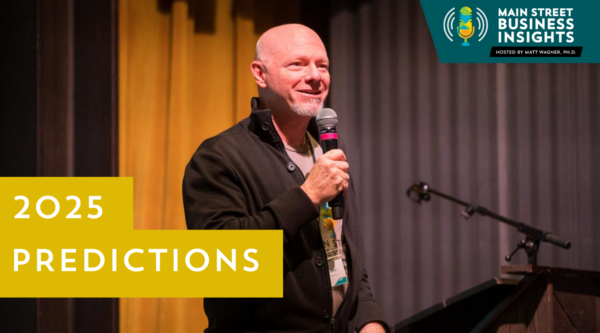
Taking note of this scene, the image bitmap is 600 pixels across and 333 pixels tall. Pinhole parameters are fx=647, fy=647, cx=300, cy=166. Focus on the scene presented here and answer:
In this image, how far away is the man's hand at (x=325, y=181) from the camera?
4.65 feet

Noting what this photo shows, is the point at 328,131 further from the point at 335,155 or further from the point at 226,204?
the point at 226,204

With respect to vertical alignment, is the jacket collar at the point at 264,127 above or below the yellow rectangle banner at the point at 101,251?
above

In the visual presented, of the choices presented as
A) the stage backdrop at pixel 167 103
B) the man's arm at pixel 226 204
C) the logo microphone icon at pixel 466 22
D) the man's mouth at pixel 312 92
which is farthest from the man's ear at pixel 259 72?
the logo microphone icon at pixel 466 22

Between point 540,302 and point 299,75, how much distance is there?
1.06 m

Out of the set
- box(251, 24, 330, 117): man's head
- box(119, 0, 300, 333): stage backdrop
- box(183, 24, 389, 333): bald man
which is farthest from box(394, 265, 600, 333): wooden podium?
box(119, 0, 300, 333): stage backdrop

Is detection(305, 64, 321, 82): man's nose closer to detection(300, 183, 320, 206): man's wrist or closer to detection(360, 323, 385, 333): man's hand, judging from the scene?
detection(300, 183, 320, 206): man's wrist

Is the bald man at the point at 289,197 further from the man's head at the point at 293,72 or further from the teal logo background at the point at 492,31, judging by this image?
the teal logo background at the point at 492,31

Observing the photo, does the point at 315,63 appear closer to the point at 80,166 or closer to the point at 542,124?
the point at 80,166

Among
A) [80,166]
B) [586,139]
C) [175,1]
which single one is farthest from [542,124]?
[80,166]

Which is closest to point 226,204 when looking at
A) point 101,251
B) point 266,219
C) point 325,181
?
point 266,219

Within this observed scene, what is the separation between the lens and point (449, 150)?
13.4 feet

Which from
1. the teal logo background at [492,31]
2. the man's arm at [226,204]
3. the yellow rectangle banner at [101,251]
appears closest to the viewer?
the man's arm at [226,204]

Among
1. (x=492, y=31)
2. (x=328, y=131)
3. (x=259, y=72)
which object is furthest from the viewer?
(x=492, y=31)

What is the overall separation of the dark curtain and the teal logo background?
70 millimetres
